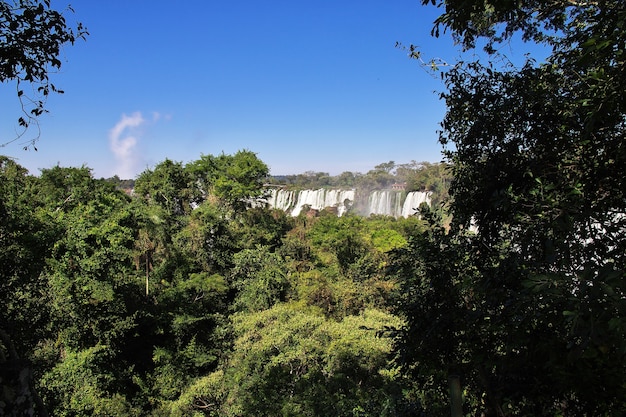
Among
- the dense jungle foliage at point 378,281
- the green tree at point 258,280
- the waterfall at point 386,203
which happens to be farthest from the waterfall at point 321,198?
the green tree at point 258,280

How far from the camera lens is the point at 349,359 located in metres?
9.07

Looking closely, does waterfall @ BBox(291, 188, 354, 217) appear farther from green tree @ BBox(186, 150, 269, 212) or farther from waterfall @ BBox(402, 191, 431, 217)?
green tree @ BBox(186, 150, 269, 212)

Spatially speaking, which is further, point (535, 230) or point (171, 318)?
point (171, 318)

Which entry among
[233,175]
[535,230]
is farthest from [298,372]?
[233,175]

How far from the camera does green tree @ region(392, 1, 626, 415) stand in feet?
6.34

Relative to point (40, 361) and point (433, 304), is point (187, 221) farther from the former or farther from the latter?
point (433, 304)

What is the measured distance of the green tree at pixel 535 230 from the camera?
→ 193 cm

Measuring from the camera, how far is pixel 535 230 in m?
2.61

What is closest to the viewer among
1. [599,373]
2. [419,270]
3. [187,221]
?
[599,373]

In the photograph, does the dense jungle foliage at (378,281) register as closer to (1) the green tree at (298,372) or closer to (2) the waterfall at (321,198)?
(1) the green tree at (298,372)

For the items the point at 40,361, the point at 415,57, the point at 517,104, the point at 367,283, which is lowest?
the point at 40,361


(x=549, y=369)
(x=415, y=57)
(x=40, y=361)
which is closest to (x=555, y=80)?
(x=415, y=57)

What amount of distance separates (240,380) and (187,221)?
505 inches

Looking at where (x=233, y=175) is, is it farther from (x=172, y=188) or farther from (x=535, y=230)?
(x=535, y=230)
